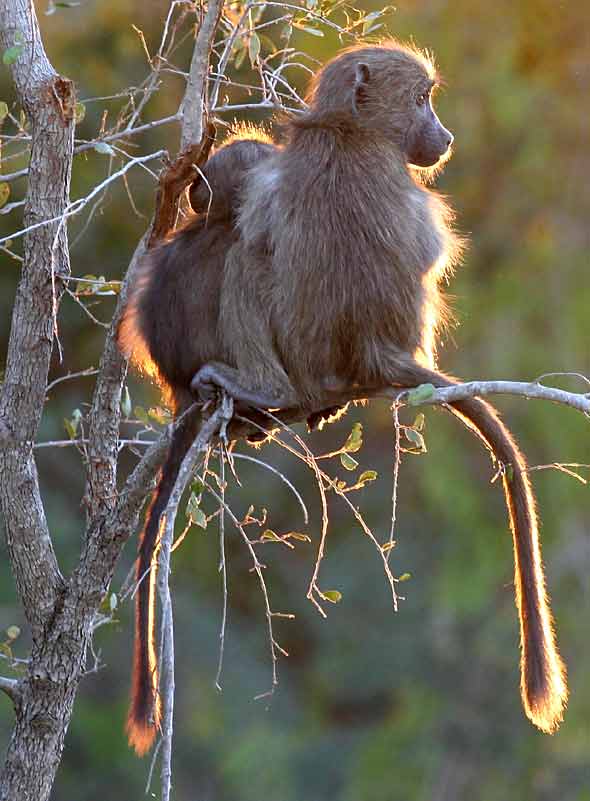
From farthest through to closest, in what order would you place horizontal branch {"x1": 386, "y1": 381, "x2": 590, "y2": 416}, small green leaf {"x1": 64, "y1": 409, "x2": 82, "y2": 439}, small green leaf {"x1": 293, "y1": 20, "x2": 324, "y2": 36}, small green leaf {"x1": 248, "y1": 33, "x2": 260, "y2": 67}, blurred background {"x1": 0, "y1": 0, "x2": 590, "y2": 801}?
blurred background {"x1": 0, "y1": 0, "x2": 590, "y2": 801} < small green leaf {"x1": 64, "y1": 409, "x2": 82, "y2": 439} < small green leaf {"x1": 293, "y1": 20, "x2": 324, "y2": 36} < small green leaf {"x1": 248, "y1": 33, "x2": 260, "y2": 67} < horizontal branch {"x1": 386, "y1": 381, "x2": 590, "y2": 416}

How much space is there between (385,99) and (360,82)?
0.08m

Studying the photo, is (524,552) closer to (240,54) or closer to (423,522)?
(240,54)

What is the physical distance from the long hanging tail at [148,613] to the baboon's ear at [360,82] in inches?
37.8

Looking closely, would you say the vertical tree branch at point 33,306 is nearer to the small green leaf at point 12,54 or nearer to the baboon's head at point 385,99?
the small green leaf at point 12,54

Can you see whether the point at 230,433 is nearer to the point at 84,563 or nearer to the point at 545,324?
the point at 84,563

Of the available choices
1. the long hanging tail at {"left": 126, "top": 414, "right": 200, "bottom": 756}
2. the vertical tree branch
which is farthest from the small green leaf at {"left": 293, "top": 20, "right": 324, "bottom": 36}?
the long hanging tail at {"left": 126, "top": 414, "right": 200, "bottom": 756}

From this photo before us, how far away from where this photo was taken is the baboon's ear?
3922 mm

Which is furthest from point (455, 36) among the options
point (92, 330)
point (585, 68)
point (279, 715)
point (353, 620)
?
point (279, 715)

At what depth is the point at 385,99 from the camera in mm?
3953

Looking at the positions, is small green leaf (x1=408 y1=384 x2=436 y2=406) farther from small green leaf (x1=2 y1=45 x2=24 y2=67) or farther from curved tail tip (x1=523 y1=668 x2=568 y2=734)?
small green leaf (x1=2 y1=45 x2=24 y2=67)

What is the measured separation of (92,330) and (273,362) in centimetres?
1054

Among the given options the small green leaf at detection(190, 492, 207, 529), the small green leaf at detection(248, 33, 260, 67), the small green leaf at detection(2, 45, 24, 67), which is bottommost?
the small green leaf at detection(190, 492, 207, 529)

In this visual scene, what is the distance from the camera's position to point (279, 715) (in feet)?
45.7

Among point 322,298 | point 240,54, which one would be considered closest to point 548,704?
point 322,298
